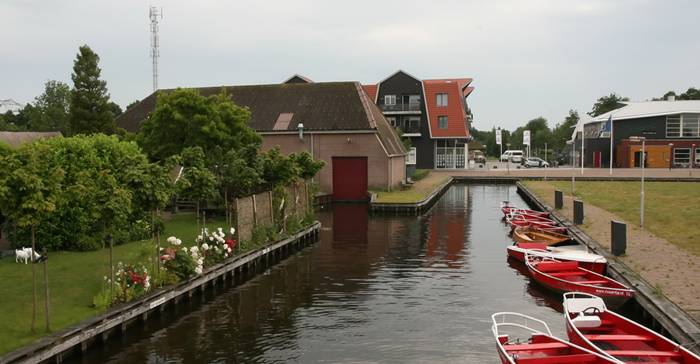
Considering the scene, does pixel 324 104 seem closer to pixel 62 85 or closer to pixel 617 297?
pixel 617 297

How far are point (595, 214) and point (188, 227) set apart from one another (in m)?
20.1

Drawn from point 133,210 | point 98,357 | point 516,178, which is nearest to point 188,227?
point 133,210

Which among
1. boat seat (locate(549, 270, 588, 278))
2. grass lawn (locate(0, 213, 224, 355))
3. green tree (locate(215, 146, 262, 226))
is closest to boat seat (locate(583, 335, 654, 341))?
boat seat (locate(549, 270, 588, 278))

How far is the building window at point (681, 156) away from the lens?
254 ft

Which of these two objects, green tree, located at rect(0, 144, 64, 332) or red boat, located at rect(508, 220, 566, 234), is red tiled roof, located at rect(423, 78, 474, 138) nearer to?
red boat, located at rect(508, 220, 566, 234)

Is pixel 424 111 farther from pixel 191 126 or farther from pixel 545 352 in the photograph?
pixel 545 352

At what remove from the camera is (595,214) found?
32.2 metres

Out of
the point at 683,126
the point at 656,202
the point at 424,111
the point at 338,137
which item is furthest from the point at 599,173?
the point at 338,137

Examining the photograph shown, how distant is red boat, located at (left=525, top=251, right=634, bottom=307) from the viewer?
1600 cm

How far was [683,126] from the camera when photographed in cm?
7788

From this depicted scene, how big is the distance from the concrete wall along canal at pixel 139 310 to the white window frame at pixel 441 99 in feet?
181

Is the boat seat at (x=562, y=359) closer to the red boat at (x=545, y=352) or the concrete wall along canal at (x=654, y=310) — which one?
the red boat at (x=545, y=352)

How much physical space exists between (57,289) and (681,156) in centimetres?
7860

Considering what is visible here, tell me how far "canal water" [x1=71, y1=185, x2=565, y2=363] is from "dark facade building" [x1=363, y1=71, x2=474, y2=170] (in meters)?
49.1
